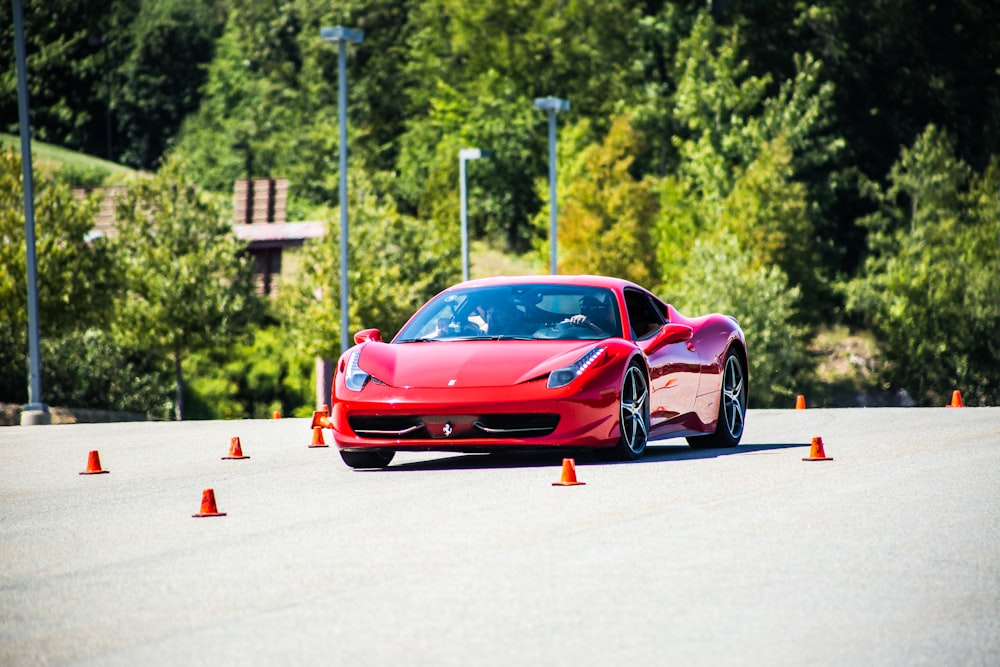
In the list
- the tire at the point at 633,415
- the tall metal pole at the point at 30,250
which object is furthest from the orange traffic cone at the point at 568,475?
the tall metal pole at the point at 30,250

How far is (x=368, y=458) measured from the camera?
40.8 feet

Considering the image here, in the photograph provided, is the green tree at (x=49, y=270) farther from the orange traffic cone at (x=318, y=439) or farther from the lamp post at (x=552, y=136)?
the orange traffic cone at (x=318, y=439)

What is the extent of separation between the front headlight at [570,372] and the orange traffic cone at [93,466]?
11.8 feet

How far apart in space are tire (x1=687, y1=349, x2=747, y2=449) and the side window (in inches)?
31.7

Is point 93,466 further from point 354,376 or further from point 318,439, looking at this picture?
point 318,439

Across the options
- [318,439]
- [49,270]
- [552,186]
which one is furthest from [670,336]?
[49,270]

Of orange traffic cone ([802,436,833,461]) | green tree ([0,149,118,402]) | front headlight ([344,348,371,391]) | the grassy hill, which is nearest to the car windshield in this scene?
front headlight ([344,348,371,391])

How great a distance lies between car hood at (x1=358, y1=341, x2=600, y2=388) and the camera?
11742 mm

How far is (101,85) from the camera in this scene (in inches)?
4247

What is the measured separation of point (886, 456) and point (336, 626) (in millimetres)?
7605

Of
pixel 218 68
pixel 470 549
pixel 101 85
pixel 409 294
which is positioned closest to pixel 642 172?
pixel 409 294

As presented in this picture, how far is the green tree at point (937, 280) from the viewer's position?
2491 inches

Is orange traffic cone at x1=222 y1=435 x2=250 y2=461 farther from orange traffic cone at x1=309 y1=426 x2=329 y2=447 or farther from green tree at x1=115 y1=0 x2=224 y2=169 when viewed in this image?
green tree at x1=115 y1=0 x2=224 y2=169

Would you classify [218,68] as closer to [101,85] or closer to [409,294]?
[101,85]
